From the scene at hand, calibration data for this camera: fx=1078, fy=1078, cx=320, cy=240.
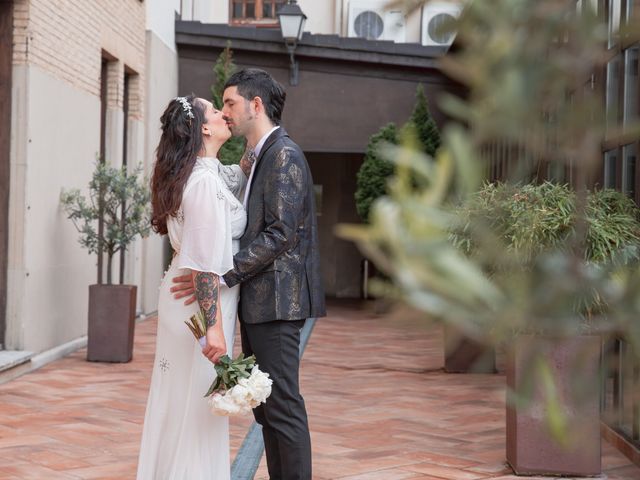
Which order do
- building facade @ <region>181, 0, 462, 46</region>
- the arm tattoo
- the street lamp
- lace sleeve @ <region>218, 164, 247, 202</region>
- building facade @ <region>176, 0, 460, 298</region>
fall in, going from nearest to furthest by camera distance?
the arm tattoo, lace sleeve @ <region>218, 164, 247, 202</region>, the street lamp, building facade @ <region>176, 0, 460, 298</region>, building facade @ <region>181, 0, 462, 46</region>

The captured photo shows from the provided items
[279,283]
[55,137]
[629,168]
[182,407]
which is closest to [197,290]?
[279,283]

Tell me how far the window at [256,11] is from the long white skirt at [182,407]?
1446 cm

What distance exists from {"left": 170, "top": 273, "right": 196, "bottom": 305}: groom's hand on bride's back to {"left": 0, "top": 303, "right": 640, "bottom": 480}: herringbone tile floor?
834 millimetres

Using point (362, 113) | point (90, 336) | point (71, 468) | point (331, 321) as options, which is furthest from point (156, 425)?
point (362, 113)

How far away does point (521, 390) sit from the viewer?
0.56m

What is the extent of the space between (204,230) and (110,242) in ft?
17.9

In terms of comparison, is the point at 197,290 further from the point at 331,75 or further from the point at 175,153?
the point at 331,75

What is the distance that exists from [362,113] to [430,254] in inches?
542

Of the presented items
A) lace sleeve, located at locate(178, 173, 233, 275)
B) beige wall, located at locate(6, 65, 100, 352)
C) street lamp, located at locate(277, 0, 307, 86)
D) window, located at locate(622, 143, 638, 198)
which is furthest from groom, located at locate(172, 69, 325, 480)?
street lamp, located at locate(277, 0, 307, 86)

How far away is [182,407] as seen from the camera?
3.63m

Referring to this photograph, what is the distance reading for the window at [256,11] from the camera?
698 inches

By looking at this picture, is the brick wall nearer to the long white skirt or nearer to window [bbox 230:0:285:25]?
the long white skirt

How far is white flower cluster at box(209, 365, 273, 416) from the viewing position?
3307mm

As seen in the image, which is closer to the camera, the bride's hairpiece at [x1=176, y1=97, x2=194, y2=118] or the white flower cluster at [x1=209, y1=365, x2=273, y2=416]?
the white flower cluster at [x1=209, y1=365, x2=273, y2=416]
